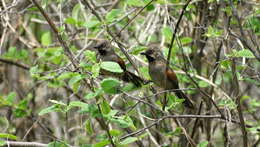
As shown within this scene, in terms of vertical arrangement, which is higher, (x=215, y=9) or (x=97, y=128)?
(x=215, y=9)

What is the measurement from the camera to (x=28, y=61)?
540 centimetres

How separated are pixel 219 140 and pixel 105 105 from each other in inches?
151

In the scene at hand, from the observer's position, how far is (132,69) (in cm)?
489

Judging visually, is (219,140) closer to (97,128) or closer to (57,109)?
(97,128)

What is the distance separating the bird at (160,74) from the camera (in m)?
3.74

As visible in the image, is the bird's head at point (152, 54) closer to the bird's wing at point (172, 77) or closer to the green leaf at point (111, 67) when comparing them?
the bird's wing at point (172, 77)

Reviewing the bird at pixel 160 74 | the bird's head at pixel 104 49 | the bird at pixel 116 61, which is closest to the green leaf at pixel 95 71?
the bird at pixel 116 61

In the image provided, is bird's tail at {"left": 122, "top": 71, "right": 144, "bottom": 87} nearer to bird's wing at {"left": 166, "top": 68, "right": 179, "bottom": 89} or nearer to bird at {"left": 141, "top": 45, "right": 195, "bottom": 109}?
bird at {"left": 141, "top": 45, "right": 195, "bottom": 109}

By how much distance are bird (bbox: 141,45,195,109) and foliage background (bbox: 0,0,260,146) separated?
3.4 inches

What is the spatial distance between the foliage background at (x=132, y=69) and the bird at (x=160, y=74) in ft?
0.29

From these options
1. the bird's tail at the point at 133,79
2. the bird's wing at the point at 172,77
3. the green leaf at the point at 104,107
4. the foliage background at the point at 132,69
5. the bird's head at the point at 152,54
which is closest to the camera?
the green leaf at the point at 104,107

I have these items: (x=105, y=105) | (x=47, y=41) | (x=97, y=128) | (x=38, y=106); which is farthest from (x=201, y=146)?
(x=38, y=106)

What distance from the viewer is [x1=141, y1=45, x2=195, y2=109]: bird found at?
12.3 feet

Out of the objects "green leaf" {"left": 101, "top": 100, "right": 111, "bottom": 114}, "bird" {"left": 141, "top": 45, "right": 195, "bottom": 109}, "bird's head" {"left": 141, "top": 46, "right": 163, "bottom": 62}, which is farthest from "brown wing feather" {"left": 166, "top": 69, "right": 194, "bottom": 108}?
"green leaf" {"left": 101, "top": 100, "right": 111, "bottom": 114}
